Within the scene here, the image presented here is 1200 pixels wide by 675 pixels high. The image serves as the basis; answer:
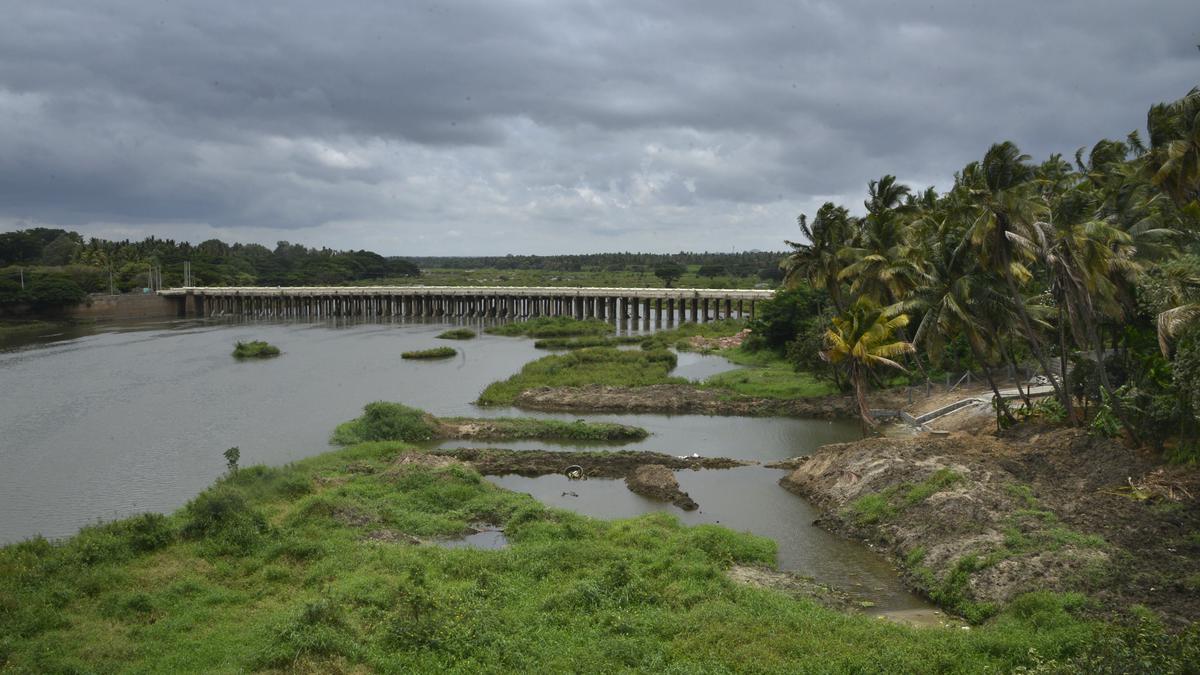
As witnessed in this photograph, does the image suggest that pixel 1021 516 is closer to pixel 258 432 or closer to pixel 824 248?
pixel 824 248

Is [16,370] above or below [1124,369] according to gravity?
below

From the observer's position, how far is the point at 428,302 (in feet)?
348

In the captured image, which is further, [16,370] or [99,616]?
[16,370]

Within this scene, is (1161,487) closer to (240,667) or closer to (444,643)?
(444,643)

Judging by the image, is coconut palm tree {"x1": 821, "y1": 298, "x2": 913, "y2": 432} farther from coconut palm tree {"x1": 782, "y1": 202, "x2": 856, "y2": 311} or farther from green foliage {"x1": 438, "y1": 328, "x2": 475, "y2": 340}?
Answer: green foliage {"x1": 438, "y1": 328, "x2": 475, "y2": 340}

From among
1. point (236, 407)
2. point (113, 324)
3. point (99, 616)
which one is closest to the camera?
point (99, 616)

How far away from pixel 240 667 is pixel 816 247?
32946 mm

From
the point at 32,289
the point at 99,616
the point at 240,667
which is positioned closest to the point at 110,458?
the point at 99,616

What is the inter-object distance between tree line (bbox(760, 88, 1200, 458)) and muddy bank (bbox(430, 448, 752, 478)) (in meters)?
6.66

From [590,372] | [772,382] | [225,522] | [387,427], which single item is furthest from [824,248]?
[225,522]

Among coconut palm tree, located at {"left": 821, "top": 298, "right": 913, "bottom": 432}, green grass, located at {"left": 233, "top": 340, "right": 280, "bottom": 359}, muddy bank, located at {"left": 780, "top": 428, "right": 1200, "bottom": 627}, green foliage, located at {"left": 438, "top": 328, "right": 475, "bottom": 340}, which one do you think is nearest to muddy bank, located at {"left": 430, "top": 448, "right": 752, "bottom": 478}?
muddy bank, located at {"left": 780, "top": 428, "right": 1200, "bottom": 627}

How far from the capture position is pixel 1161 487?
18547 mm

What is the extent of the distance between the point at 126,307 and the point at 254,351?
4997 cm

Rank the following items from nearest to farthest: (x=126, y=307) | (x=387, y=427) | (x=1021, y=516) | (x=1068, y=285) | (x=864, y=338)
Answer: (x=1021, y=516) < (x=1068, y=285) < (x=864, y=338) < (x=387, y=427) < (x=126, y=307)
